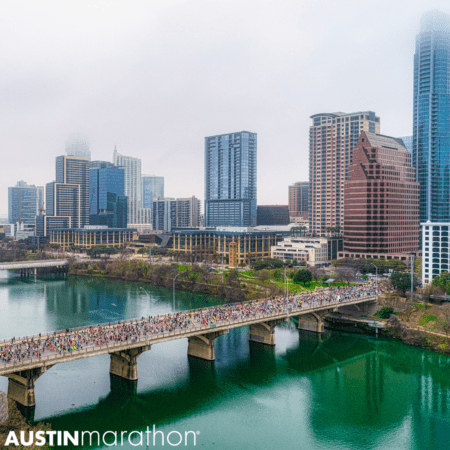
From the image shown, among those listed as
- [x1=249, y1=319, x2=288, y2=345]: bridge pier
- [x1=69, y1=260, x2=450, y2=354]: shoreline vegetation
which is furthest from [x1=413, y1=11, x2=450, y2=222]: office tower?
[x1=249, y1=319, x2=288, y2=345]: bridge pier

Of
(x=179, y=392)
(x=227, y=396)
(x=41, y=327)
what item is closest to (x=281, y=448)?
(x=227, y=396)

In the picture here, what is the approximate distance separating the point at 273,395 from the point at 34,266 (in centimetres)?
11739

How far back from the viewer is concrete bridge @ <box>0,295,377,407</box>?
1740 inches

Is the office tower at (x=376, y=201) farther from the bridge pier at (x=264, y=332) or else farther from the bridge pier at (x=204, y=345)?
the bridge pier at (x=204, y=345)

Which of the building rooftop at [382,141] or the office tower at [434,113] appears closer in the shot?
the building rooftop at [382,141]

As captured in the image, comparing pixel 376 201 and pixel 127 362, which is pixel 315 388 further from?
pixel 376 201

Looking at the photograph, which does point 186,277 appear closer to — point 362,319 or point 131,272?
point 131,272

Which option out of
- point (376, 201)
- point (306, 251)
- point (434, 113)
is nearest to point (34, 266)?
point (306, 251)

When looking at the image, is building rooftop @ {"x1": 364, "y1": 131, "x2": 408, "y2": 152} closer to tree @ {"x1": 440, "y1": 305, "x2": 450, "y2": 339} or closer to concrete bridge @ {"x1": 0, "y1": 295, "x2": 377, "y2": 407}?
concrete bridge @ {"x1": 0, "y1": 295, "x2": 377, "y2": 407}

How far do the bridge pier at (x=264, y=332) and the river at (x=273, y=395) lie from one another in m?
1.55

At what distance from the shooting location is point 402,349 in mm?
68688

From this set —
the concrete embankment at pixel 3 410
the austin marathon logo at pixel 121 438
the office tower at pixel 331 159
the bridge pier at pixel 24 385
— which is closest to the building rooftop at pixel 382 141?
the office tower at pixel 331 159

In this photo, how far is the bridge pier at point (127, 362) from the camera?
171ft

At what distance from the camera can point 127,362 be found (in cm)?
5269
